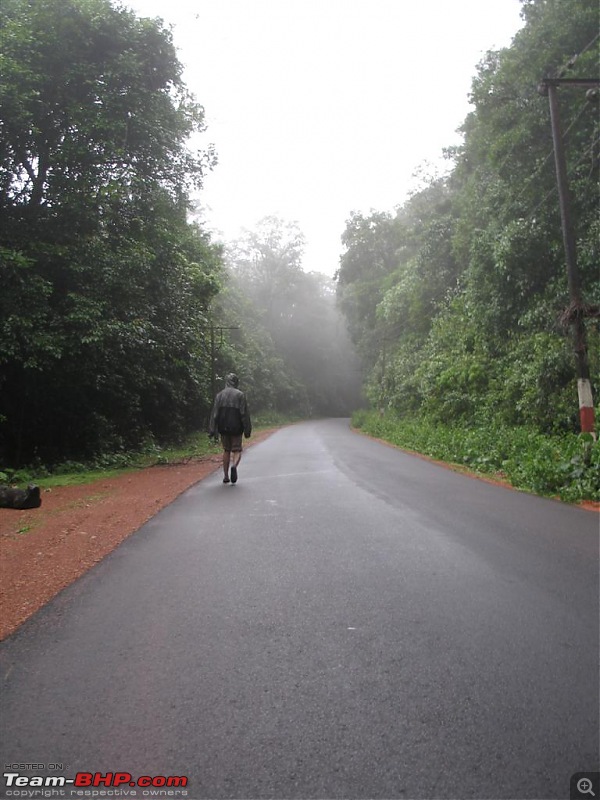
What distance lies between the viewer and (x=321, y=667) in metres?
3.10

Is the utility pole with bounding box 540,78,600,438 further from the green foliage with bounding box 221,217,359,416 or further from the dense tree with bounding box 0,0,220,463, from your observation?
the green foliage with bounding box 221,217,359,416

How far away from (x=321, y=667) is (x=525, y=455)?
902cm

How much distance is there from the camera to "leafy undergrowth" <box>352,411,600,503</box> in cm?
912

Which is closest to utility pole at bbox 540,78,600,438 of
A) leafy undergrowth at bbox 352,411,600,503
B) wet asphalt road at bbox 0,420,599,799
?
leafy undergrowth at bbox 352,411,600,503

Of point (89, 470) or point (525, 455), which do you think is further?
point (89, 470)

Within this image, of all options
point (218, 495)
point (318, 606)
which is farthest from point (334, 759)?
point (218, 495)

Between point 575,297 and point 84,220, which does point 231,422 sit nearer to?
point 575,297

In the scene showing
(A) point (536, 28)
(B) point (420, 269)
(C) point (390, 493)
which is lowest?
(C) point (390, 493)

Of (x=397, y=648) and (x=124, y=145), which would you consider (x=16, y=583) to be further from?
(x=124, y=145)

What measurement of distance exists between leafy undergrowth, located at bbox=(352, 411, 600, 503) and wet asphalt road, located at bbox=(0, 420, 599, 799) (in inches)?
134

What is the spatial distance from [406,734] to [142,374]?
16.2 m

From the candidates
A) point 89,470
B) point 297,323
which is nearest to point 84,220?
point 89,470

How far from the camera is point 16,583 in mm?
4938

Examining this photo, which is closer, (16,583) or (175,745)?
(175,745)
